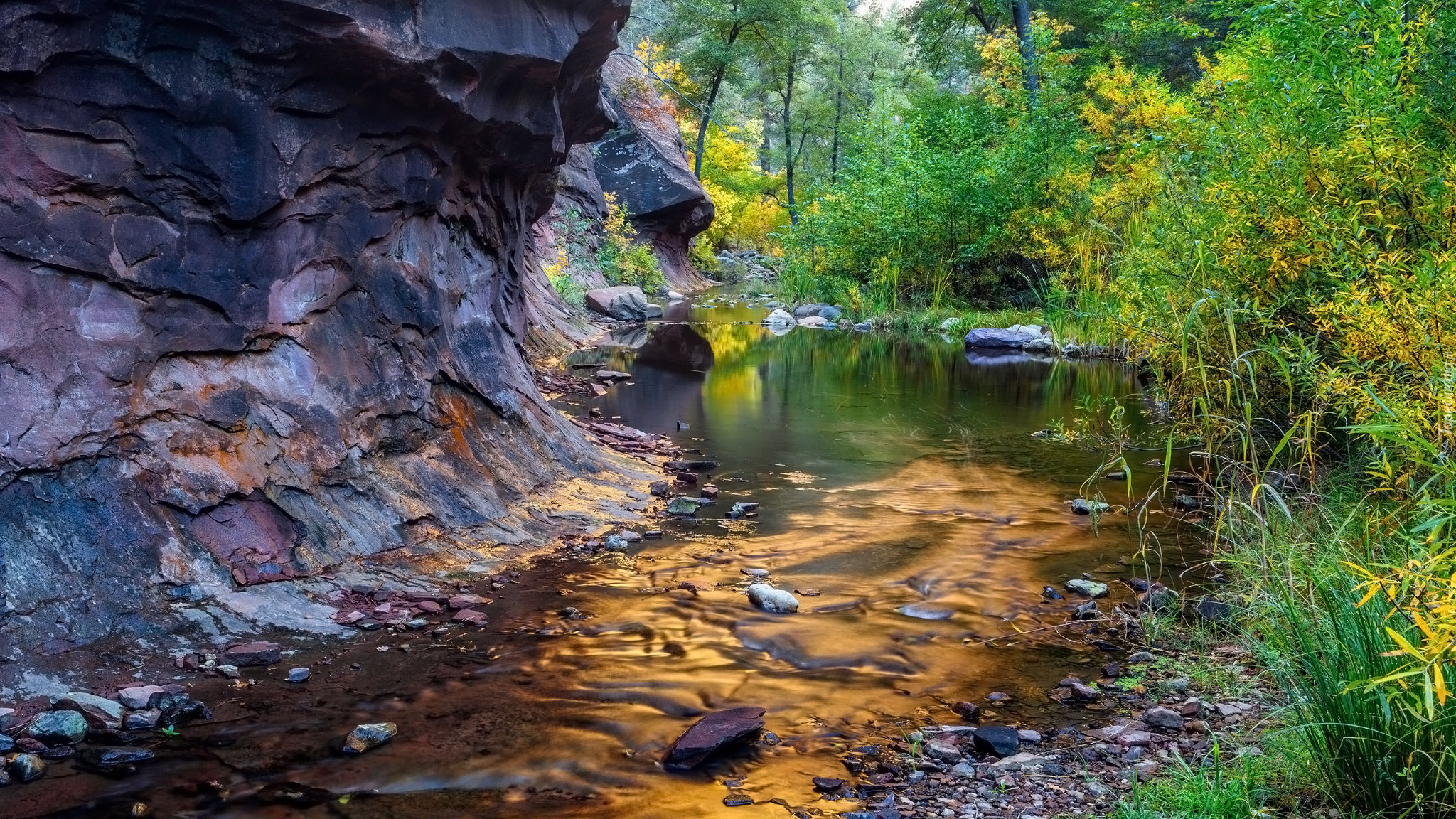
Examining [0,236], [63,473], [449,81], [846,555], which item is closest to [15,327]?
[0,236]

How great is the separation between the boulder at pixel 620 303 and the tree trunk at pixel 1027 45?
930cm

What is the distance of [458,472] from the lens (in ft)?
19.7

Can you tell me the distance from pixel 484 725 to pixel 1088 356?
47.3 feet

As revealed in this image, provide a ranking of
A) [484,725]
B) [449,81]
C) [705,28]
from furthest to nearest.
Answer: [705,28]
[449,81]
[484,725]

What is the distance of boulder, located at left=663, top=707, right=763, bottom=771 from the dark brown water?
65 millimetres

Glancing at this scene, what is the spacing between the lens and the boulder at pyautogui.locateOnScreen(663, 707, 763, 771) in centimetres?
342

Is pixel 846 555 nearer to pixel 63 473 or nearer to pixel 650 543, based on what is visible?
pixel 650 543

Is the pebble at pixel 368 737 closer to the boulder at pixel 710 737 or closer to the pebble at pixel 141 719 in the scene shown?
the pebble at pixel 141 719

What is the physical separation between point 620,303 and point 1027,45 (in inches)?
401

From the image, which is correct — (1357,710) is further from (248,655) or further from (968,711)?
(248,655)

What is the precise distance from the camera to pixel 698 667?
428 centimetres

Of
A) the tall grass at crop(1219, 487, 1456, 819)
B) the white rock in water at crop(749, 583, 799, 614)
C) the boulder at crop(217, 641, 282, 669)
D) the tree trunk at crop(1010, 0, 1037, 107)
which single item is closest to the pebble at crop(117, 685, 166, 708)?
the boulder at crop(217, 641, 282, 669)

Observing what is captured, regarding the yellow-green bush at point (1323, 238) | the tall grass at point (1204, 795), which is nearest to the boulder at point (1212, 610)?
the yellow-green bush at point (1323, 238)

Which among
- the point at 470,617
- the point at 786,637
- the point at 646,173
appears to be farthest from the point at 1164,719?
the point at 646,173
